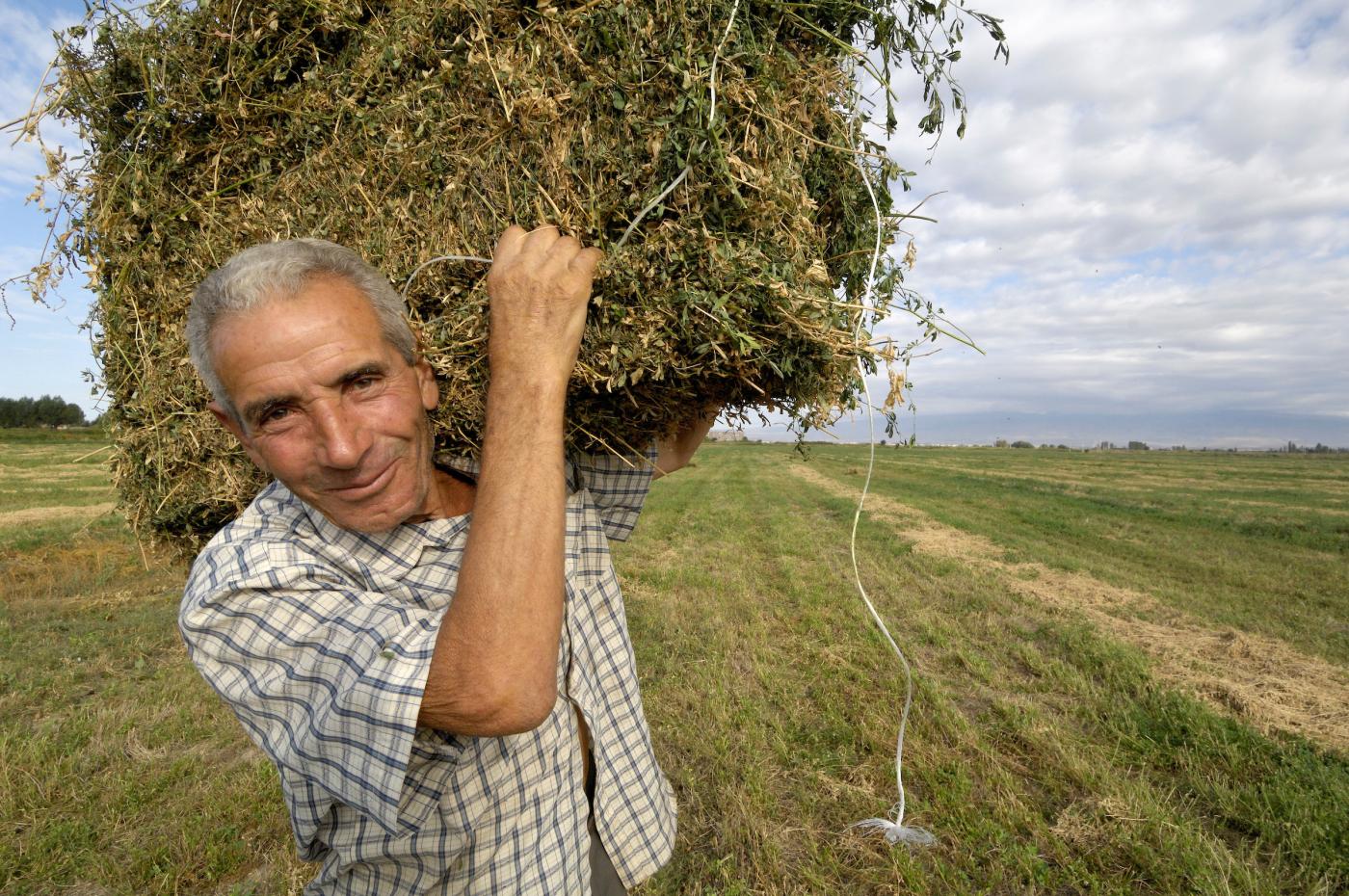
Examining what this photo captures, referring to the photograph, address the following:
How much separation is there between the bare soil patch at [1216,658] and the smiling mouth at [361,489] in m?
7.44

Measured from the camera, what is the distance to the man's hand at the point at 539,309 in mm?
1646

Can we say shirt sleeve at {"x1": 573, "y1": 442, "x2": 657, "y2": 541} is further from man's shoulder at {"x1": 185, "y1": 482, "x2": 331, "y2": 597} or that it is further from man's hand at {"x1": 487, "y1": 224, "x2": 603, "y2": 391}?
man's shoulder at {"x1": 185, "y1": 482, "x2": 331, "y2": 597}

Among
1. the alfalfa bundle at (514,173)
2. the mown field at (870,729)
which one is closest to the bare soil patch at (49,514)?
the mown field at (870,729)

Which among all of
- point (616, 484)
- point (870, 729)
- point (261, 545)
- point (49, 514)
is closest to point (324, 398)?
point (261, 545)

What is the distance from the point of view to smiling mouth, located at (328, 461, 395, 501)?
1.78 meters

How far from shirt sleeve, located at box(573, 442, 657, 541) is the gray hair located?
75 centimetres

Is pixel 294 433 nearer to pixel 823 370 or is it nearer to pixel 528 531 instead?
pixel 528 531

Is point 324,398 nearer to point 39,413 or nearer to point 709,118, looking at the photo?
point 709,118

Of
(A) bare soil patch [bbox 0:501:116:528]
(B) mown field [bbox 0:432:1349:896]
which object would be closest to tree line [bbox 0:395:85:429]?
(A) bare soil patch [bbox 0:501:116:528]

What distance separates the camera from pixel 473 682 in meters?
1.43

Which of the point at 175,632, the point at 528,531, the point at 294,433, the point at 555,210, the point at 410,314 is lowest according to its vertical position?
the point at 175,632

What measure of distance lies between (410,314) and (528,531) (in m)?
0.84

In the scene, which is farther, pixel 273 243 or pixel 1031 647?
pixel 1031 647

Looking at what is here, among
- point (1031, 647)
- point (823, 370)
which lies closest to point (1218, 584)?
point (1031, 647)
